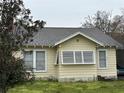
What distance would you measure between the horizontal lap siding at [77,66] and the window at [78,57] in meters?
0.33

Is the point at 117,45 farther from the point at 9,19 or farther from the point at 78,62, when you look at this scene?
the point at 9,19

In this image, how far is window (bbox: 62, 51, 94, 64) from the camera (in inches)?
1128

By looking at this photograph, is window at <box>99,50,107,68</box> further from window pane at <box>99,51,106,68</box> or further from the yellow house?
the yellow house

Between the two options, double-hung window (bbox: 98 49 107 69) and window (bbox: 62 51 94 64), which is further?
double-hung window (bbox: 98 49 107 69)

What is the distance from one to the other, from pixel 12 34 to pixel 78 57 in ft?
58.7

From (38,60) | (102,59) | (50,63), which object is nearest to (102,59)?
(102,59)

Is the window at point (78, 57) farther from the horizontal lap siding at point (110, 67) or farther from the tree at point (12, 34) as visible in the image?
the tree at point (12, 34)

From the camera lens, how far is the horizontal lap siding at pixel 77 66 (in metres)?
28.7

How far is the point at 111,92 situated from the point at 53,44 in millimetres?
9810

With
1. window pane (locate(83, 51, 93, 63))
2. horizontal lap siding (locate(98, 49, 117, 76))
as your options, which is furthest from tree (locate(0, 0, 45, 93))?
horizontal lap siding (locate(98, 49, 117, 76))

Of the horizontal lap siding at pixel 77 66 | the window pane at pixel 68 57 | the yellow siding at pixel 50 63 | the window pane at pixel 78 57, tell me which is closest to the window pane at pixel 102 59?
the horizontal lap siding at pixel 77 66

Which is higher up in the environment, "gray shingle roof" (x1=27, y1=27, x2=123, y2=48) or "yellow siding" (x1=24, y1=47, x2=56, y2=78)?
"gray shingle roof" (x1=27, y1=27, x2=123, y2=48)

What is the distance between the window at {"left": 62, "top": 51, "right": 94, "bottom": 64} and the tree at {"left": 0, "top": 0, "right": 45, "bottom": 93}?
55.9ft

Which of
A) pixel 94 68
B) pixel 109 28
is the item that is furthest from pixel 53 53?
→ pixel 109 28
